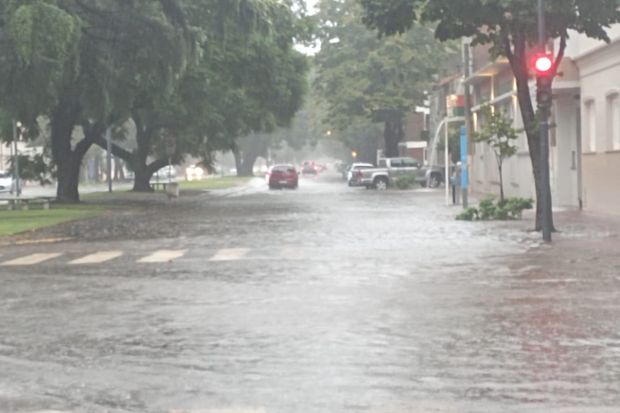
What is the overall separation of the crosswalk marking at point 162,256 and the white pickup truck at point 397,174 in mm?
45172

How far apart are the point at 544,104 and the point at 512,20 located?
2315 mm

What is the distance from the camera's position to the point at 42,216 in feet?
109

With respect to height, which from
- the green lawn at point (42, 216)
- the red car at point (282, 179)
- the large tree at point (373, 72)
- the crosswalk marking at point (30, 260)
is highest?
the large tree at point (373, 72)

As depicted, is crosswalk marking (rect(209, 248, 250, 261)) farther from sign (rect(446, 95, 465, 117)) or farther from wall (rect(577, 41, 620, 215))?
sign (rect(446, 95, 465, 117))

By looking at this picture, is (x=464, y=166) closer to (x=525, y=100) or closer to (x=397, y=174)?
(x=525, y=100)

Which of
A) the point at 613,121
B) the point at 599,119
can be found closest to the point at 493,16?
the point at 613,121

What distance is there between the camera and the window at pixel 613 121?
29.9 meters

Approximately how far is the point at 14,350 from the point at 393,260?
9.03 metres

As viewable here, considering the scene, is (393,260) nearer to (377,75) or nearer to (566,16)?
(566,16)

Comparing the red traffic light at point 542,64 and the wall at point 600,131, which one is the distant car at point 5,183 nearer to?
the wall at point 600,131

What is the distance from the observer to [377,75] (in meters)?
73.9

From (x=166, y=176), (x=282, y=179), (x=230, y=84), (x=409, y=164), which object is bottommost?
(x=282, y=179)

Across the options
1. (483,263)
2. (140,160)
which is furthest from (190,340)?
(140,160)

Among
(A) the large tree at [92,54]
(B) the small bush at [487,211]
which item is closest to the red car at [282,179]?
(A) the large tree at [92,54]
